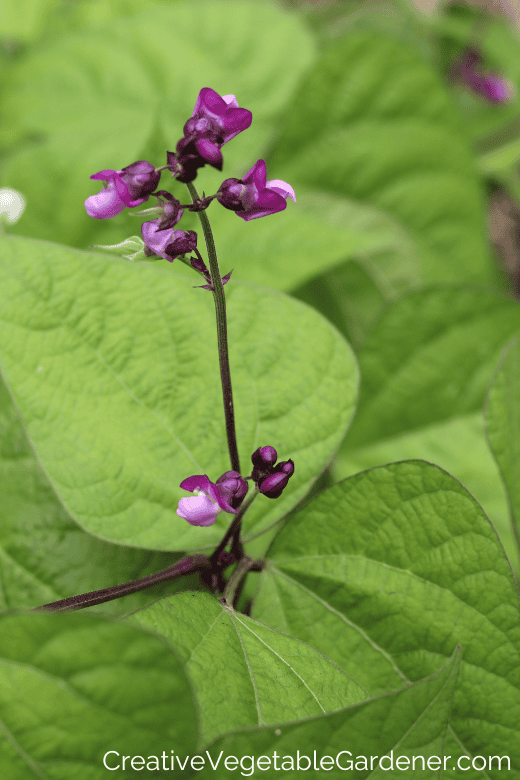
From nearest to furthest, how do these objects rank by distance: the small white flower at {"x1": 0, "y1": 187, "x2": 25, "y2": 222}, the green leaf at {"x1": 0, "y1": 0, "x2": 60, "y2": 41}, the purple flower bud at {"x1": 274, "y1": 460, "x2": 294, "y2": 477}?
the purple flower bud at {"x1": 274, "y1": 460, "x2": 294, "y2": 477}
the small white flower at {"x1": 0, "y1": 187, "x2": 25, "y2": 222}
the green leaf at {"x1": 0, "y1": 0, "x2": 60, "y2": 41}

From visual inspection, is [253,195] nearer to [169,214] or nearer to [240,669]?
[169,214]

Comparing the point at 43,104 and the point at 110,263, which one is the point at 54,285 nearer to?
the point at 110,263

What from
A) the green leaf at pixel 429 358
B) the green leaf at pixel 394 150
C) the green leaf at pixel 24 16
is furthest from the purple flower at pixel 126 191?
the green leaf at pixel 24 16

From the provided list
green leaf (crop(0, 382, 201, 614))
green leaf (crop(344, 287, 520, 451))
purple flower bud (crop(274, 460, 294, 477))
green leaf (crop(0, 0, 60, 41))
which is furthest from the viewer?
green leaf (crop(0, 0, 60, 41))

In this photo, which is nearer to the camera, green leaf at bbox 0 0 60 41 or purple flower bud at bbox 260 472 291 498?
purple flower bud at bbox 260 472 291 498

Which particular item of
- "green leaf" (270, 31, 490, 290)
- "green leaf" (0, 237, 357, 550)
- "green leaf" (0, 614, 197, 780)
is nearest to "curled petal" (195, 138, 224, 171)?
"green leaf" (0, 237, 357, 550)

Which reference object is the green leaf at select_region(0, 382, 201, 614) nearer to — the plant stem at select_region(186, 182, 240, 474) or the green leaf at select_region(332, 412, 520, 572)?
the plant stem at select_region(186, 182, 240, 474)

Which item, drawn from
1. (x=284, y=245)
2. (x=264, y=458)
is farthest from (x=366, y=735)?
(x=284, y=245)

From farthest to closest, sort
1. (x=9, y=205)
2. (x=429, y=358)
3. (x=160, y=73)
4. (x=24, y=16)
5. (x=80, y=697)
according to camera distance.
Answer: (x=24, y=16) → (x=160, y=73) → (x=429, y=358) → (x=9, y=205) → (x=80, y=697)
